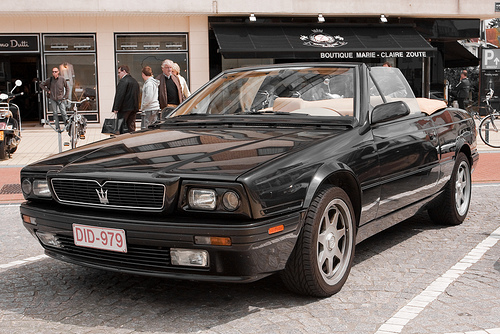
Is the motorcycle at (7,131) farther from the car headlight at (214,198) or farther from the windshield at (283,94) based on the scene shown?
the car headlight at (214,198)

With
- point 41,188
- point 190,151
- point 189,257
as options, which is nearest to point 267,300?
point 189,257

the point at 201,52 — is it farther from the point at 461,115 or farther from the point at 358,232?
the point at 358,232

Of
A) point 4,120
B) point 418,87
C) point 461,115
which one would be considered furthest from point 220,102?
point 418,87

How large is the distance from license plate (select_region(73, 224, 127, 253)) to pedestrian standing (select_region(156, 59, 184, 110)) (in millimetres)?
9044

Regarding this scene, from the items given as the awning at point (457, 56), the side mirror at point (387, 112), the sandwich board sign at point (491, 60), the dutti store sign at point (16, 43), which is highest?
the dutti store sign at point (16, 43)

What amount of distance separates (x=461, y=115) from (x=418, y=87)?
61.0 feet

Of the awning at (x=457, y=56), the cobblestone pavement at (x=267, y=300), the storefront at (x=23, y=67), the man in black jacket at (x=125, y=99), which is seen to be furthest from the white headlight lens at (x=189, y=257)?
the awning at (x=457, y=56)

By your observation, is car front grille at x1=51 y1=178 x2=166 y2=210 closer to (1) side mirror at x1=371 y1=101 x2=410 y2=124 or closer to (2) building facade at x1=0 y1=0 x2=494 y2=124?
(1) side mirror at x1=371 y1=101 x2=410 y2=124

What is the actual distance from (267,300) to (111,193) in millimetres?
1130

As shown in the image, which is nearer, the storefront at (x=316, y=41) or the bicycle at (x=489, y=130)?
the bicycle at (x=489, y=130)

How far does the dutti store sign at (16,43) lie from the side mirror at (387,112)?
59.7 feet

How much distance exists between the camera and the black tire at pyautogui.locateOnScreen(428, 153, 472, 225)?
5.98 m

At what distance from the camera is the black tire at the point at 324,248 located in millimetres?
3801

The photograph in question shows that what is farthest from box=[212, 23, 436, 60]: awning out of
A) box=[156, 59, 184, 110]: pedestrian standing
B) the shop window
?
box=[156, 59, 184, 110]: pedestrian standing
